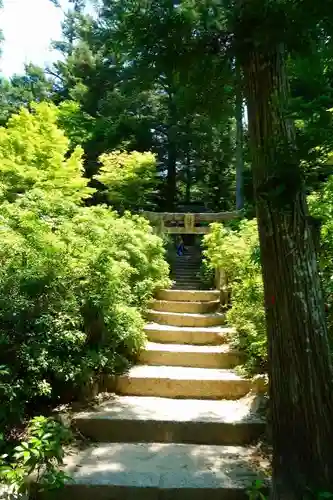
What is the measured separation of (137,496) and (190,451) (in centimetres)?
68

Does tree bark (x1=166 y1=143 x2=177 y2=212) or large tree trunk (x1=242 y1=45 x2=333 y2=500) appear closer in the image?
large tree trunk (x1=242 y1=45 x2=333 y2=500)

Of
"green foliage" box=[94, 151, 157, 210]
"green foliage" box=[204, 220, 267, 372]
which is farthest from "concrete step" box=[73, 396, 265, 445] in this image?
"green foliage" box=[94, 151, 157, 210]

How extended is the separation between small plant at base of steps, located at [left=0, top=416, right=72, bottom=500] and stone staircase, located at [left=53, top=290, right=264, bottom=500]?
0.48 feet

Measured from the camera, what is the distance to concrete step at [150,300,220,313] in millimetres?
6305

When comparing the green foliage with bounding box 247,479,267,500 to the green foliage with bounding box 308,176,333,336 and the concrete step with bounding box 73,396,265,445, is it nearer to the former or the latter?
the concrete step with bounding box 73,396,265,445

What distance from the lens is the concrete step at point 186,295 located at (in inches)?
275

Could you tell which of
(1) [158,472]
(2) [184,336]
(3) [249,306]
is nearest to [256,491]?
(1) [158,472]

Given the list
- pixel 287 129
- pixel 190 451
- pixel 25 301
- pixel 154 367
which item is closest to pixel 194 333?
pixel 154 367

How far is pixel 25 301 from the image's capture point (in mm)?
3080

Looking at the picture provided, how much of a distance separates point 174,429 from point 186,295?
3711 mm

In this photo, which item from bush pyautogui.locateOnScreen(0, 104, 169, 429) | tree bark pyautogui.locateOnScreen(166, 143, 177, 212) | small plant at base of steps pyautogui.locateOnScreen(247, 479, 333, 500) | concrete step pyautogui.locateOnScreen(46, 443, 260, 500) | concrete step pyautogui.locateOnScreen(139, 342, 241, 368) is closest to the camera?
small plant at base of steps pyautogui.locateOnScreen(247, 479, 333, 500)

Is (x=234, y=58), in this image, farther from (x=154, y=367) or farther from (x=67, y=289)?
(x=154, y=367)

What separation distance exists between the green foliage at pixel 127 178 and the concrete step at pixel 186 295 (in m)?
5.00

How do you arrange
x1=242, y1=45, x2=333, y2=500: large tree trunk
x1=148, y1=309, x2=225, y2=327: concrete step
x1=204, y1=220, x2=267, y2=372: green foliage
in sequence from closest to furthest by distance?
x1=242, y1=45, x2=333, y2=500: large tree trunk
x1=204, y1=220, x2=267, y2=372: green foliage
x1=148, y1=309, x2=225, y2=327: concrete step
